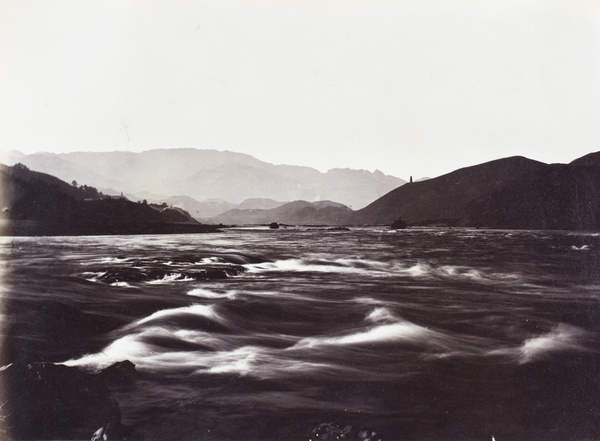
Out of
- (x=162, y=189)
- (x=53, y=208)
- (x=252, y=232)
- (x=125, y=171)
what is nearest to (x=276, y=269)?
(x=252, y=232)

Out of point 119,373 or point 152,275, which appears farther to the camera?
point 152,275

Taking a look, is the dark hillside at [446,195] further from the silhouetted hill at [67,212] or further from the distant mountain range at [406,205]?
the silhouetted hill at [67,212]

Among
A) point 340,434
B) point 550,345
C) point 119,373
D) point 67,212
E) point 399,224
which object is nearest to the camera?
point 340,434

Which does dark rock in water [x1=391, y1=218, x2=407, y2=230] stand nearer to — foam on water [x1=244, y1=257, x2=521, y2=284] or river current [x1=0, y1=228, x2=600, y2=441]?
river current [x1=0, y1=228, x2=600, y2=441]

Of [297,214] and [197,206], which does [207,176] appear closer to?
[197,206]

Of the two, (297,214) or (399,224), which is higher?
(297,214)

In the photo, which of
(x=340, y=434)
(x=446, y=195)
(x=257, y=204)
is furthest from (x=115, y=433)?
(x=446, y=195)

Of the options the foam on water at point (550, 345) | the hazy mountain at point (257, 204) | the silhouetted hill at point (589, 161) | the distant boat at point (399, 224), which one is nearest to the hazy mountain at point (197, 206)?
the hazy mountain at point (257, 204)
